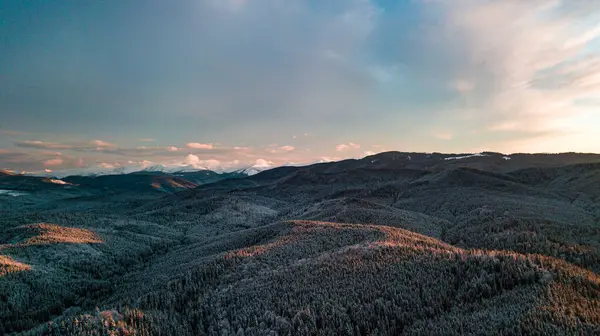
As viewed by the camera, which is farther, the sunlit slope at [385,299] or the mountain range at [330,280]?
the mountain range at [330,280]

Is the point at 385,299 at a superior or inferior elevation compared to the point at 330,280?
superior

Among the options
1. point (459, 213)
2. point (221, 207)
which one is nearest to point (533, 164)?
point (459, 213)

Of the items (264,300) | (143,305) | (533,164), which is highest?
(533,164)

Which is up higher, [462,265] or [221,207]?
[462,265]

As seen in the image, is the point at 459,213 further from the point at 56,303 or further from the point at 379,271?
the point at 56,303

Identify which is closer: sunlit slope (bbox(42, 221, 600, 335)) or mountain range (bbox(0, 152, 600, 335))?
sunlit slope (bbox(42, 221, 600, 335))

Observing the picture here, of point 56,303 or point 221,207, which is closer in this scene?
point 56,303

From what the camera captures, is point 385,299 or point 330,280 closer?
point 385,299

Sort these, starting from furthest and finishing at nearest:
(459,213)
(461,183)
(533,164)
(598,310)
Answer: (533,164) < (461,183) < (459,213) < (598,310)

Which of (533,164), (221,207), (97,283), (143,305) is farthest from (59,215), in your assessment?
(533,164)

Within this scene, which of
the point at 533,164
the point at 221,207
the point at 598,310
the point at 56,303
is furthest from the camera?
the point at 533,164
